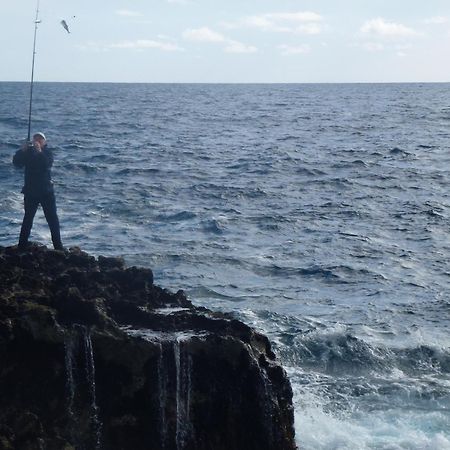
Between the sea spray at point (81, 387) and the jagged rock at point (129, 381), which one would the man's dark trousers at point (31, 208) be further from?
the sea spray at point (81, 387)

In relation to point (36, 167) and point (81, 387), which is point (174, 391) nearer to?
point (81, 387)

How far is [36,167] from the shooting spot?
10039mm

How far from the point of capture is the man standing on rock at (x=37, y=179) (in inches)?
392

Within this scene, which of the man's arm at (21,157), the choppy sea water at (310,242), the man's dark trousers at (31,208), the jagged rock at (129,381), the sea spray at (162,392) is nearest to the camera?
the jagged rock at (129,381)

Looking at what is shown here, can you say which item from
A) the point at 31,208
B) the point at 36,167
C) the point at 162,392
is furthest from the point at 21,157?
the point at 162,392

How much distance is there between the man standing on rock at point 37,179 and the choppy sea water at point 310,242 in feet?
12.3

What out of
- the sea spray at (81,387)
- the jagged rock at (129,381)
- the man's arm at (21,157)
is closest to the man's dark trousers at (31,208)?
the man's arm at (21,157)

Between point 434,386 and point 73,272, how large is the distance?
5336 mm

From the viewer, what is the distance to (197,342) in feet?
24.5

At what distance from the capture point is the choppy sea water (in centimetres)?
1045

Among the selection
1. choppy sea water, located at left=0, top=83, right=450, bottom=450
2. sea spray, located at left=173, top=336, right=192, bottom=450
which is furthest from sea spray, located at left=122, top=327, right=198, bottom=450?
choppy sea water, located at left=0, top=83, right=450, bottom=450

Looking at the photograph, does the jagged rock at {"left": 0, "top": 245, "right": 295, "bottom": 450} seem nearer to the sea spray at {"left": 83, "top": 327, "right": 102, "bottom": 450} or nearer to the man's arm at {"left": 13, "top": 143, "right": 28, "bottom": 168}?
the sea spray at {"left": 83, "top": 327, "right": 102, "bottom": 450}

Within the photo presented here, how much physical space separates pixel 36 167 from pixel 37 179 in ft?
0.64

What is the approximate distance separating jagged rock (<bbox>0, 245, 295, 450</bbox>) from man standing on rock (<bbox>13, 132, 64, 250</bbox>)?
2.51 metres
